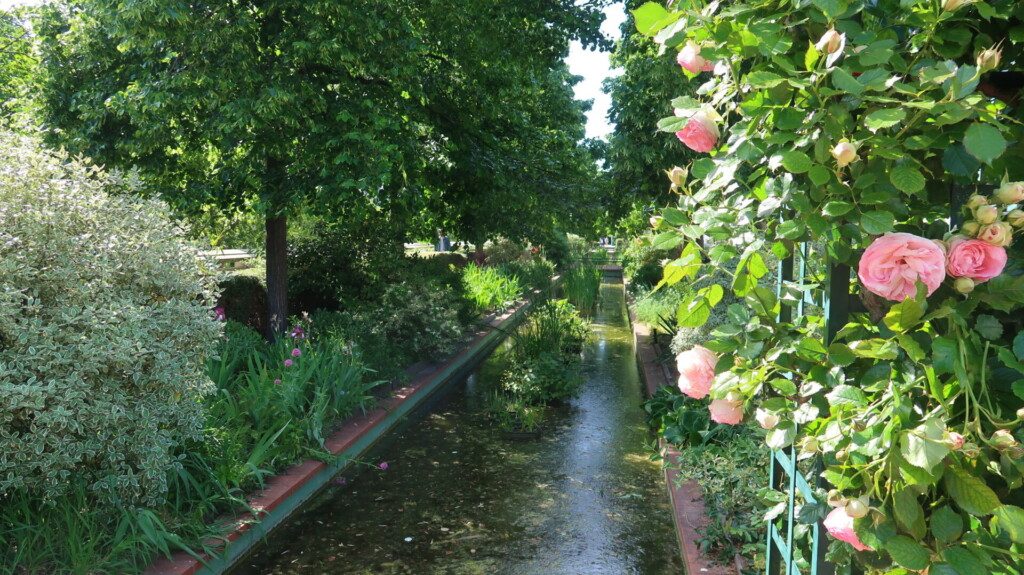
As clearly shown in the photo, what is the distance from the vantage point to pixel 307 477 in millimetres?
6234

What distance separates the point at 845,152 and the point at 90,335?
438 cm

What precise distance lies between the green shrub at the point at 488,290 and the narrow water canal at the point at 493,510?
23.5 ft

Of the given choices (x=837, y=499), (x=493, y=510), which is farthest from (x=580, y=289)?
(x=837, y=499)

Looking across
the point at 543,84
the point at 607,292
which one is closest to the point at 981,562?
the point at 543,84

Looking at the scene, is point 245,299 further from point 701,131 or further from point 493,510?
point 701,131

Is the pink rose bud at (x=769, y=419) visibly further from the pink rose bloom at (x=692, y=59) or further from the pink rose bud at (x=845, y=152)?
the pink rose bloom at (x=692, y=59)

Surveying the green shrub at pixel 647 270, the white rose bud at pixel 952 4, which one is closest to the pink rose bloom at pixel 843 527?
the white rose bud at pixel 952 4

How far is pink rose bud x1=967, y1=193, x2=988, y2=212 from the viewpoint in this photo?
4.75ft

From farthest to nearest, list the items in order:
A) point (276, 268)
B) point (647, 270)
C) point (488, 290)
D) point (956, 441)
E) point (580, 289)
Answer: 1. point (647, 270)
2. point (580, 289)
3. point (488, 290)
4. point (276, 268)
5. point (956, 441)

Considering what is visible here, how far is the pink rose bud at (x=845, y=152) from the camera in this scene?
1.50 meters

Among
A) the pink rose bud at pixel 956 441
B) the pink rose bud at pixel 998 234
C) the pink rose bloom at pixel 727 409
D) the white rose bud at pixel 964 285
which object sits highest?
the pink rose bud at pixel 998 234

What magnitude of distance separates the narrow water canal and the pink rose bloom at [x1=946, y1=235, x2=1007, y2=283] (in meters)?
3.95

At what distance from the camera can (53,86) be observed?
931 centimetres

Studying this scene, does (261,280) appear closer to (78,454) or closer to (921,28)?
(78,454)
